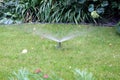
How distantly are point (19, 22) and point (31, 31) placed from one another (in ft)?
3.34

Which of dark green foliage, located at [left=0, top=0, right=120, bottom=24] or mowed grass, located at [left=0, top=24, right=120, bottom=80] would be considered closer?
mowed grass, located at [left=0, top=24, right=120, bottom=80]

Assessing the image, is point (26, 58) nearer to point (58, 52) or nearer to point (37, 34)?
point (58, 52)

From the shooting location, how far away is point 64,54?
16.4 ft

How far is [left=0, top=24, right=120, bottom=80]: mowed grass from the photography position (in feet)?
14.1

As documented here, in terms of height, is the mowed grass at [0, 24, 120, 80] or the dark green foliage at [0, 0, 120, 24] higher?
the mowed grass at [0, 24, 120, 80]

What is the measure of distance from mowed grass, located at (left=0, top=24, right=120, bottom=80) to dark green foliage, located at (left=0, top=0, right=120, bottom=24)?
3.03ft

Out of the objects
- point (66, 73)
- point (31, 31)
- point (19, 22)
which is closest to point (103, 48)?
point (66, 73)

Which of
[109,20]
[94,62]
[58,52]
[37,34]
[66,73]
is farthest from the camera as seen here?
[109,20]

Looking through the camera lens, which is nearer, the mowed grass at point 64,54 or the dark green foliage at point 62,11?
the mowed grass at point 64,54

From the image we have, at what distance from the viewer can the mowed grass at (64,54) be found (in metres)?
4.30

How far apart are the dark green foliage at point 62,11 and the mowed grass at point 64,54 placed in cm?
92

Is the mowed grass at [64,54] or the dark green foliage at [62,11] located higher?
the mowed grass at [64,54]

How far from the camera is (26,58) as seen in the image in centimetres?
480

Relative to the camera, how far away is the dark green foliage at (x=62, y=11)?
721cm
